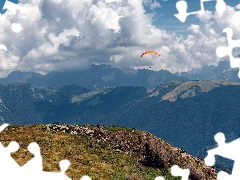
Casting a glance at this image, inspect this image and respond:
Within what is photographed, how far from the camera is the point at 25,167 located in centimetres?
2006

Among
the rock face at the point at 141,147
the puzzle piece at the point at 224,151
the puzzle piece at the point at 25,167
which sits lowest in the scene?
the puzzle piece at the point at 25,167

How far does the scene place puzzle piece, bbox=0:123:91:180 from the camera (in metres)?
13.7

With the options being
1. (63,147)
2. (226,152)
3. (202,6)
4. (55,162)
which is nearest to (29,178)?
(226,152)

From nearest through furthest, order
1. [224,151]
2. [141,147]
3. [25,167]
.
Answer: [224,151]
[25,167]
[141,147]

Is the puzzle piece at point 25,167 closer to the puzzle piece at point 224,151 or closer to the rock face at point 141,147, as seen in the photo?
the puzzle piece at point 224,151

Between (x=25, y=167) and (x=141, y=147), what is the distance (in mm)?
40195

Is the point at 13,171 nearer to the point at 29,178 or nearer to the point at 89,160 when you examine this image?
the point at 29,178

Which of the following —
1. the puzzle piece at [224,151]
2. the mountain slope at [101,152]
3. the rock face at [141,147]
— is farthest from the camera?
the rock face at [141,147]

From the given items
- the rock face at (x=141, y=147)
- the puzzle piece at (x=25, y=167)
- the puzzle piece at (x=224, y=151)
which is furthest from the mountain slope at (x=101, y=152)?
the puzzle piece at (x=224, y=151)

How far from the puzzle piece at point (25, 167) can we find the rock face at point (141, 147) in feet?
110

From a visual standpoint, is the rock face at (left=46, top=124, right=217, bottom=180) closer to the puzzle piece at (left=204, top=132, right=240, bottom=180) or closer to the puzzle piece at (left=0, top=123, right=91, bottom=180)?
the puzzle piece at (left=0, top=123, right=91, bottom=180)

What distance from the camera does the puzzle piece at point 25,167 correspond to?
45.0 feet

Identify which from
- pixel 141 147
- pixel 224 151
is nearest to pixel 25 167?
pixel 224 151

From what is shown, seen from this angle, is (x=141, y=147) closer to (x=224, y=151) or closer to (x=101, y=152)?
(x=101, y=152)
